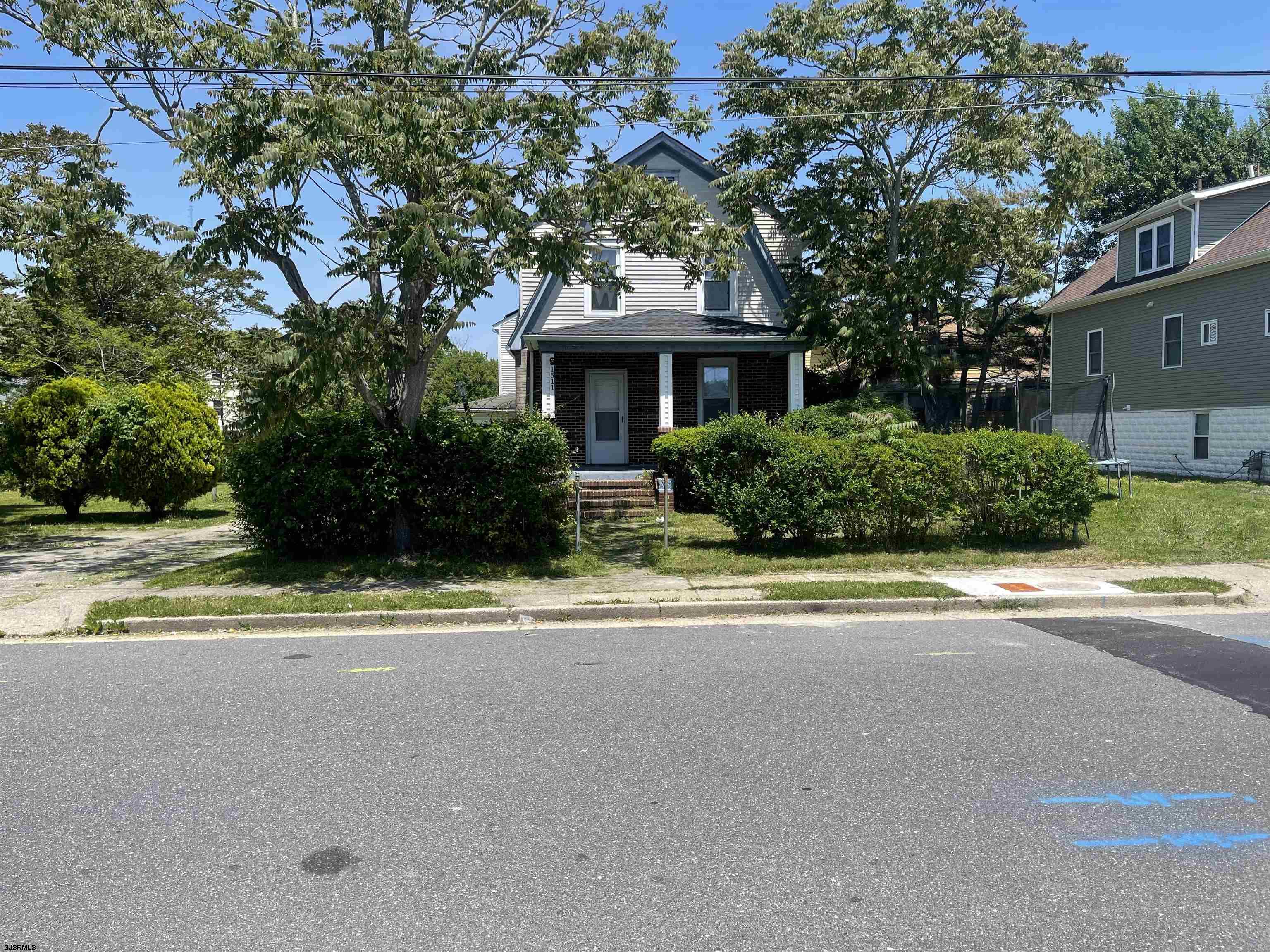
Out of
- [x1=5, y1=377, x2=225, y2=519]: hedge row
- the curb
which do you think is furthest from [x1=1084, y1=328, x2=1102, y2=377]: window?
[x1=5, y1=377, x2=225, y2=519]: hedge row

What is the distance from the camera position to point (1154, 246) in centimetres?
2633

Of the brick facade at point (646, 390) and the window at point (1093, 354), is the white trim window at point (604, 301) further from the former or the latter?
the window at point (1093, 354)

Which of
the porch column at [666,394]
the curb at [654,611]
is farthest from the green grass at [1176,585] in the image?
the porch column at [666,394]

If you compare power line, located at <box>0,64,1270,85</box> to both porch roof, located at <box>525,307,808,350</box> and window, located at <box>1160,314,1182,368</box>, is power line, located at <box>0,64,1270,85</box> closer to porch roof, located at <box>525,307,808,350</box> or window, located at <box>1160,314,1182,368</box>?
porch roof, located at <box>525,307,808,350</box>

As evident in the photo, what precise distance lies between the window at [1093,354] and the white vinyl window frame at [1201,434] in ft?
13.4

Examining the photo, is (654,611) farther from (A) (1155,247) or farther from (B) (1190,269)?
(A) (1155,247)

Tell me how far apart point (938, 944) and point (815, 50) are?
2362cm

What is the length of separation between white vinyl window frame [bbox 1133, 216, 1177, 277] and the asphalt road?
22973 millimetres

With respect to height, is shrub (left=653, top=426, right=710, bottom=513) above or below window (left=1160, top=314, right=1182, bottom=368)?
below

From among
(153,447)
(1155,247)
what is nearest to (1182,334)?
(1155,247)

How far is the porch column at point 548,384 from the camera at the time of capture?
2045 cm

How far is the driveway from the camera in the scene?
9492mm

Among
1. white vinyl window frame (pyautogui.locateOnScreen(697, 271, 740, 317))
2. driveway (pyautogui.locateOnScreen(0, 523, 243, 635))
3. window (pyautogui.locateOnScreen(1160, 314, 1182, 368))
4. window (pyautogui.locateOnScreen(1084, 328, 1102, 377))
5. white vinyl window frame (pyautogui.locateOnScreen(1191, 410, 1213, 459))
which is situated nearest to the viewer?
driveway (pyautogui.locateOnScreen(0, 523, 243, 635))

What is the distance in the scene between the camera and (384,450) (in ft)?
39.0
